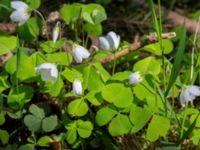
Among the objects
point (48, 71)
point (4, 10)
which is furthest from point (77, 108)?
point (4, 10)

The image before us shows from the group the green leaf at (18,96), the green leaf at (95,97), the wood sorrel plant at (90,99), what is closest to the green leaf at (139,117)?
the wood sorrel plant at (90,99)

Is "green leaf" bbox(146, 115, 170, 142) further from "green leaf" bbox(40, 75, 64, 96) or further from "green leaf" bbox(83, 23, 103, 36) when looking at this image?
"green leaf" bbox(83, 23, 103, 36)

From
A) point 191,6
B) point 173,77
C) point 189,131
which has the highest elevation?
point 173,77

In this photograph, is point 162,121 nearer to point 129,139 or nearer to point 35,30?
point 129,139

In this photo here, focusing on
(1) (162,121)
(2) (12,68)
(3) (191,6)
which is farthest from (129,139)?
(3) (191,6)

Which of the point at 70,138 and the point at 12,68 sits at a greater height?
the point at 12,68
